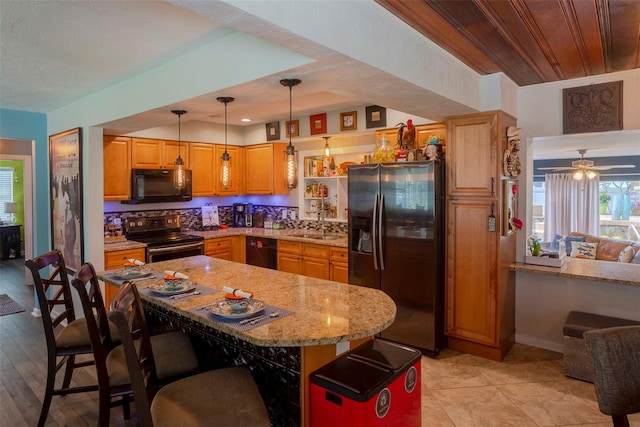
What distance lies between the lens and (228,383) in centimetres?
174

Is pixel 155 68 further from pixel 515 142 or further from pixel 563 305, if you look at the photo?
pixel 563 305

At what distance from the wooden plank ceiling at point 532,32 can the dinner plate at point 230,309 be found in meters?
1.70

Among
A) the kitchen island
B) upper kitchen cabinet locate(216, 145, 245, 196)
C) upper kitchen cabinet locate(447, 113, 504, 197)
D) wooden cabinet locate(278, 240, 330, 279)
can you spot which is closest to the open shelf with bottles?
wooden cabinet locate(278, 240, 330, 279)

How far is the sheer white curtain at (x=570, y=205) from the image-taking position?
830cm

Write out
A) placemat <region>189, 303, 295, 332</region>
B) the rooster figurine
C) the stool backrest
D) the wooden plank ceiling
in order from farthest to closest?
the rooster figurine < the wooden plank ceiling < placemat <region>189, 303, 295, 332</region> < the stool backrest

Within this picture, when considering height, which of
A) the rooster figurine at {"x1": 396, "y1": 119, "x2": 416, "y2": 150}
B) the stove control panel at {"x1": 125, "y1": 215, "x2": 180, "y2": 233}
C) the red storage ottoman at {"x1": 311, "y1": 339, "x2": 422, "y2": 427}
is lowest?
the red storage ottoman at {"x1": 311, "y1": 339, "x2": 422, "y2": 427}

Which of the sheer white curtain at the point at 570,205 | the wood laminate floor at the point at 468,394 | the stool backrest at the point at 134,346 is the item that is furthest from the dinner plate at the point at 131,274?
the sheer white curtain at the point at 570,205

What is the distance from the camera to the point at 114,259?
163 inches

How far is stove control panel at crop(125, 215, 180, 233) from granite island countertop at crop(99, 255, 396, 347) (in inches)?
83.0

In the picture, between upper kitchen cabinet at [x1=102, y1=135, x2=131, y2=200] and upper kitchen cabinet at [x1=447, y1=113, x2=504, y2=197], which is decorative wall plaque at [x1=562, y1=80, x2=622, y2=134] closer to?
upper kitchen cabinet at [x1=447, y1=113, x2=504, y2=197]

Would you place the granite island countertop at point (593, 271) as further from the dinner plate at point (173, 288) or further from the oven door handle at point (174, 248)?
the oven door handle at point (174, 248)

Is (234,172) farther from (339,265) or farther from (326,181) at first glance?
(339,265)

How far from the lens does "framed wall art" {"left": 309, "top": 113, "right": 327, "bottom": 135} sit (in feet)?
15.7

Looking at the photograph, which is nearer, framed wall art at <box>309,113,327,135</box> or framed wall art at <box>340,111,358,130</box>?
framed wall art at <box>340,111,358,130</box>
